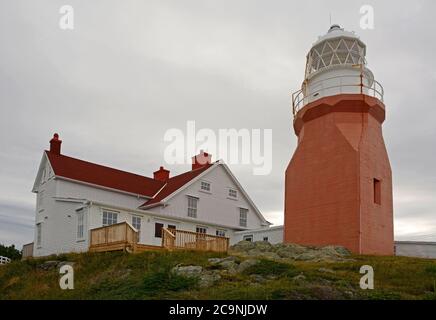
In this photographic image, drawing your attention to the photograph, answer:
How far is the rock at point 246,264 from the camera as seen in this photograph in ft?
50.8

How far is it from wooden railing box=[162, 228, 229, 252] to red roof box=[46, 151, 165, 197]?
10.4 meters

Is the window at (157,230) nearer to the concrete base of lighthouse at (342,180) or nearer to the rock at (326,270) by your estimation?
the concrete base of lighthouse at (342,180)

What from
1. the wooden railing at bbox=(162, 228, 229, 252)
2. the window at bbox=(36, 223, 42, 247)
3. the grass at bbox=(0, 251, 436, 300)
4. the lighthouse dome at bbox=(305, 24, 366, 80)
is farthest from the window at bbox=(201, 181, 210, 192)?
the grass at bbox=(0, 251, 436, 300)

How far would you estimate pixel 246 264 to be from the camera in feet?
51.7

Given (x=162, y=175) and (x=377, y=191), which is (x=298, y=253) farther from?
(x=162, y=175)

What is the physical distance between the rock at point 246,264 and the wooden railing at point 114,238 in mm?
5298

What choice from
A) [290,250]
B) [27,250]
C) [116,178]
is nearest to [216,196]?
[116,178]

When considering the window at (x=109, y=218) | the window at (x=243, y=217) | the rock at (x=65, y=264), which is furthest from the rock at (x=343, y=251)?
the window at (x=243, y=217)

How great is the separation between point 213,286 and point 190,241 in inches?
314

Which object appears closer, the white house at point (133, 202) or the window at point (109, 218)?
the window at point (109, 218)

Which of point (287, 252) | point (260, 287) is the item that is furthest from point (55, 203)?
point (260, 287)

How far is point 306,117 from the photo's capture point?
2355 cm
